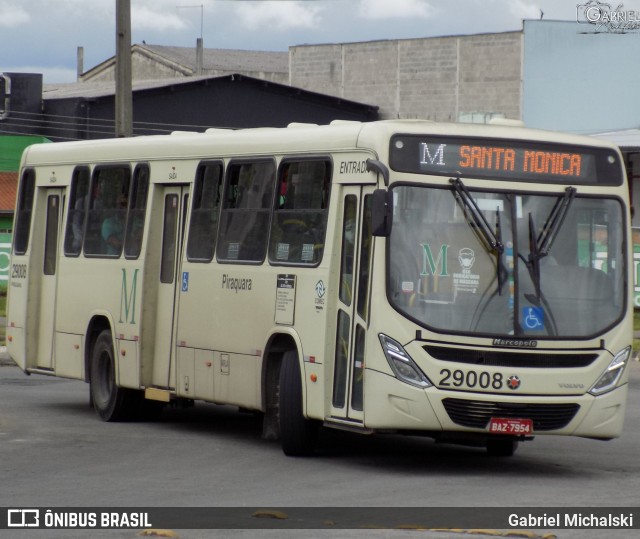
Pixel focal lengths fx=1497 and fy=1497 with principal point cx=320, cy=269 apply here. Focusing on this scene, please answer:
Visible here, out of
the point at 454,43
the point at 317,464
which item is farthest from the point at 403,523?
the point at 454,43

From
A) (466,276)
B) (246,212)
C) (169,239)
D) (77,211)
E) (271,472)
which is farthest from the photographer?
(77,211)

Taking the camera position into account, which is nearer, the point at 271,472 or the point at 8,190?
the point at 271,472

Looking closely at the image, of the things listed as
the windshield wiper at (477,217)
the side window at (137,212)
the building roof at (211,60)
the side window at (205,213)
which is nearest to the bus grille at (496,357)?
the windshield wiper at (477,217)

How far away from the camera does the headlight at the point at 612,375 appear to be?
1218 centimetres

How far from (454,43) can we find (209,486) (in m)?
44.5

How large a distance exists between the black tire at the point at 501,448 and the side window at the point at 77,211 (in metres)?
5.96

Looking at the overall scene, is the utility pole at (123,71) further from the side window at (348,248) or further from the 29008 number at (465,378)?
the 29008 number at (465,378)

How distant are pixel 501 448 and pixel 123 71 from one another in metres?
12.7

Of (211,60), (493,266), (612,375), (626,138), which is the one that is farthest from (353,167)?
(211,60)

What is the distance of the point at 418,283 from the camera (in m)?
12.0

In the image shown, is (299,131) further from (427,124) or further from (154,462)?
(154,462)

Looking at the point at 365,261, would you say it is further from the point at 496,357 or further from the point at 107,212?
the point at 107,212

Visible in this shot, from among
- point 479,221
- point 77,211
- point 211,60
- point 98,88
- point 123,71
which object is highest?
point 211,60

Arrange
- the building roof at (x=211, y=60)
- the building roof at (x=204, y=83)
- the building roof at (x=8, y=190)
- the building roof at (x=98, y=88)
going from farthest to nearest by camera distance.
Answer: the building roof at (x=211, y=60), the building roof at (x=204, y=83), the building roof at (x=98, y=88), the building roof at (x=8, y=190)
